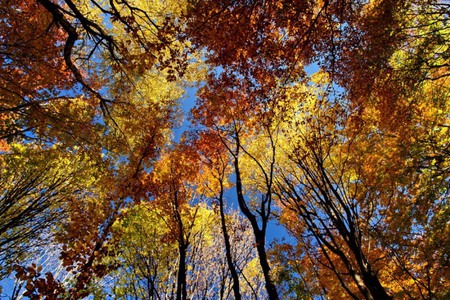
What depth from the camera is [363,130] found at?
1095cm

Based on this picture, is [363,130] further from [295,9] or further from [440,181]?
[295,9]

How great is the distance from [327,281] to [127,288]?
10252 millimetres

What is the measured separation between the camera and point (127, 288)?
9148mm

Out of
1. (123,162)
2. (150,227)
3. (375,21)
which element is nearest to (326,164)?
(375,21)

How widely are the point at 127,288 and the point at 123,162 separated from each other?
17.8ft

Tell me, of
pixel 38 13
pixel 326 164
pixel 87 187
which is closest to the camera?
pixel 38 13

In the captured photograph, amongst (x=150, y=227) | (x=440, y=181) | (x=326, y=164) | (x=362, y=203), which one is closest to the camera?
(x=440, y=181)

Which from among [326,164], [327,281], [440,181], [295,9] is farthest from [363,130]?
[327,281]

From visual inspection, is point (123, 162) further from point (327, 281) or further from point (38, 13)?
point (327, 281)

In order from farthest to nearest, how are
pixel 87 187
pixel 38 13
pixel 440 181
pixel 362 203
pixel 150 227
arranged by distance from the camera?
pixel 87 187, pixel 150 227, pixel 362 203, pixel 38 13, pixel 440 181

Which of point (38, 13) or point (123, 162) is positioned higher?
point (38, 13)

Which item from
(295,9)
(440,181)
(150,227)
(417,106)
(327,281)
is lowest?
(440,181)

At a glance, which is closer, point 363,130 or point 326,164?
point 363,130

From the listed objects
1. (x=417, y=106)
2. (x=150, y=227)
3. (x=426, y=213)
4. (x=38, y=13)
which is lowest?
(x=426, y=213)
